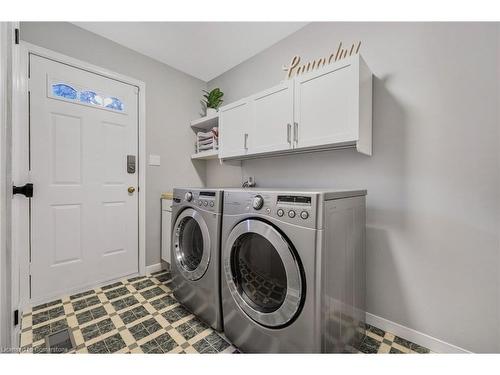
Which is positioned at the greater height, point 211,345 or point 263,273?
point 263,273

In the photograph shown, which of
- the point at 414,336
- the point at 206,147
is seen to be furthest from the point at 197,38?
the point at 414,336

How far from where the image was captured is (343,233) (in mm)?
1169

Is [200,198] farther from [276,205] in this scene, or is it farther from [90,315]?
[90,315]

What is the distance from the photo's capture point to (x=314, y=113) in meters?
1.52

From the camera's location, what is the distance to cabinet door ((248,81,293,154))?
Answer: 1658 millimetres

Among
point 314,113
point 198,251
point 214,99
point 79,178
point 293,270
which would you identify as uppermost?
point 214,99

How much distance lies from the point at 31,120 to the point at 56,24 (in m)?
0.88

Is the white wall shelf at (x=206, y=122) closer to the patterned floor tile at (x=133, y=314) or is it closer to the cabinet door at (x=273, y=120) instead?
the cabinet door at (x=273, y=120)

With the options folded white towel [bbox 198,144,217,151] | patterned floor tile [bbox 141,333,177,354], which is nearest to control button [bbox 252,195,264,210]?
patterned floor tile [bbox 141,333,177,354]

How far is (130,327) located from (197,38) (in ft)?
8.26

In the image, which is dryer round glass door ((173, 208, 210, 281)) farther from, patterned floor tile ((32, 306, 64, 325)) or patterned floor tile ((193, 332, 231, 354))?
patterned floor tile ((32, 306, 64, 325))

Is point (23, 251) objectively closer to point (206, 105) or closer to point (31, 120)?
point (31, 120)

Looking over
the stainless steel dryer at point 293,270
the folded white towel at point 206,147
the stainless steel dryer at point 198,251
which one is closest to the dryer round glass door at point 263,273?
the stainless steel dryer at point 293,270

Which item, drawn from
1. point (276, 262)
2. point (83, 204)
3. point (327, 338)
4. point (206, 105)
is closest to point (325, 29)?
point (206, 105)
